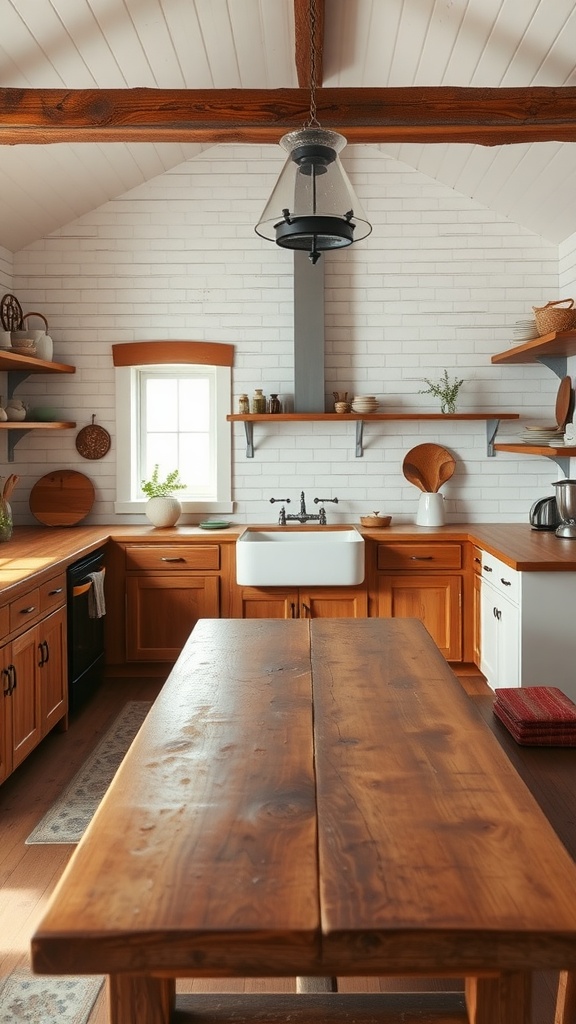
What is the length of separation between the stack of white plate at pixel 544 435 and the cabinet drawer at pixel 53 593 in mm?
2970

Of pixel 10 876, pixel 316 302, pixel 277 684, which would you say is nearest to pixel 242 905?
pixel 277 684

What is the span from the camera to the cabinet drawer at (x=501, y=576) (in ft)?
14.5

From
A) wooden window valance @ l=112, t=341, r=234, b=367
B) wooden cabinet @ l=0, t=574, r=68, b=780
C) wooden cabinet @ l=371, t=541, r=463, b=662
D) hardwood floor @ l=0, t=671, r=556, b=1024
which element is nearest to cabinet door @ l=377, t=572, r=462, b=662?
wooden cabinet @ l=371, t=541, r=463, b=662

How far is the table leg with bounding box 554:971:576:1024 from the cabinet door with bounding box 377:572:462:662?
3500 mm

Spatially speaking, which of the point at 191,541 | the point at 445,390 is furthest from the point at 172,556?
the point at 445,390

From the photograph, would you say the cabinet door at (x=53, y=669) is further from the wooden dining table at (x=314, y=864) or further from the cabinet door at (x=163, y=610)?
the wooden dining table at (x=314, y=864)

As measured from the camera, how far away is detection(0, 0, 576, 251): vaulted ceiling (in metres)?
3.95

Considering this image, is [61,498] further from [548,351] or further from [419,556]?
[548,351]

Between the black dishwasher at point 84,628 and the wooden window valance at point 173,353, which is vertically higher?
the wooden window valance at point 173,353

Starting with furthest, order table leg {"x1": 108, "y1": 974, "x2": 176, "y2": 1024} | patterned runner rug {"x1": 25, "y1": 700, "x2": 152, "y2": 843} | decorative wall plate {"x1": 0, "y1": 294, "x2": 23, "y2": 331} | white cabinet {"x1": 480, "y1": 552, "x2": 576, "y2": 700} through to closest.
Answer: decorative wall plate {"x1": 0, "y1": 294, "x2": 23, "y2": 331} → white cabinet {"x1": 480, "y1": 552, "x2": 576, "y2": 700} → patterned runner rug {"x1": 25, "y1": 700, "x2": 152, "y2": 843} → table leg {"x1": 108, "y1": 974, "x2": 176, "y2": 1024}

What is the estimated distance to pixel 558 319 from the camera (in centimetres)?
504

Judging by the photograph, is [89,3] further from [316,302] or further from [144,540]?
[144,540]

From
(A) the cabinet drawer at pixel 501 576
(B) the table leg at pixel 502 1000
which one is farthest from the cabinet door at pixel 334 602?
(B) the table leg at pixel 502 1000

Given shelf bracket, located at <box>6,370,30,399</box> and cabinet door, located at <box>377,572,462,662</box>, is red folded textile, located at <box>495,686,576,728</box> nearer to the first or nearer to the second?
cabinet door, located at <box>377,572,462,662</box>
